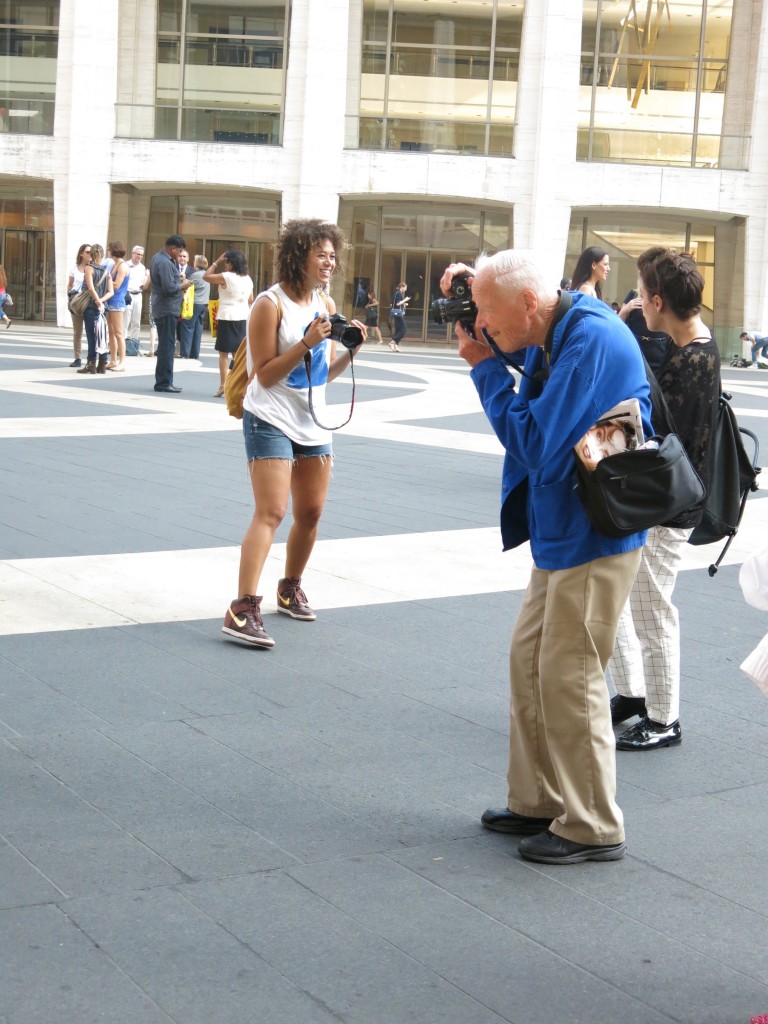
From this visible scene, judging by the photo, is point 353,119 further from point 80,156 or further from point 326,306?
point 326,306

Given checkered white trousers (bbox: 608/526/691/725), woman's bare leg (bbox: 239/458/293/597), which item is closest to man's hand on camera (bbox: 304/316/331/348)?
woman's bare leg (bbox: 239/458/293/597)

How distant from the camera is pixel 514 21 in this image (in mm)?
36469

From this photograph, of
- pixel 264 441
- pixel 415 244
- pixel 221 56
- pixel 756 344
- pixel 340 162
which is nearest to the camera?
pixel 264 441

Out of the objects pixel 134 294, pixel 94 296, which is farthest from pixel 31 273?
pixel 94 296

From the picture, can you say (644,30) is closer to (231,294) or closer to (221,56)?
(221,56)

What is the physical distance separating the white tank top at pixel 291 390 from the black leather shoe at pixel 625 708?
192cm

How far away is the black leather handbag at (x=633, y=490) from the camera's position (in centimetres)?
352

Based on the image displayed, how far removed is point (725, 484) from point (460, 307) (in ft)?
5.19

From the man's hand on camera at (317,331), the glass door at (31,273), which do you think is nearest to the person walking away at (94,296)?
the man's hand on camera at (317,331)

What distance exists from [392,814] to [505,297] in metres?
1.60

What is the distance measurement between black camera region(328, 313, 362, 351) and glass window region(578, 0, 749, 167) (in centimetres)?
3238

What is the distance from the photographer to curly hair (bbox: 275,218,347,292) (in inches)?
233

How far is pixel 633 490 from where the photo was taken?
3568mm

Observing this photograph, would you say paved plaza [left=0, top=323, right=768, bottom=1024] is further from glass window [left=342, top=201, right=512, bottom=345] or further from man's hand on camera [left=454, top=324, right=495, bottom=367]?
glass window [left=342, top=201, right=512, bottom=345]
